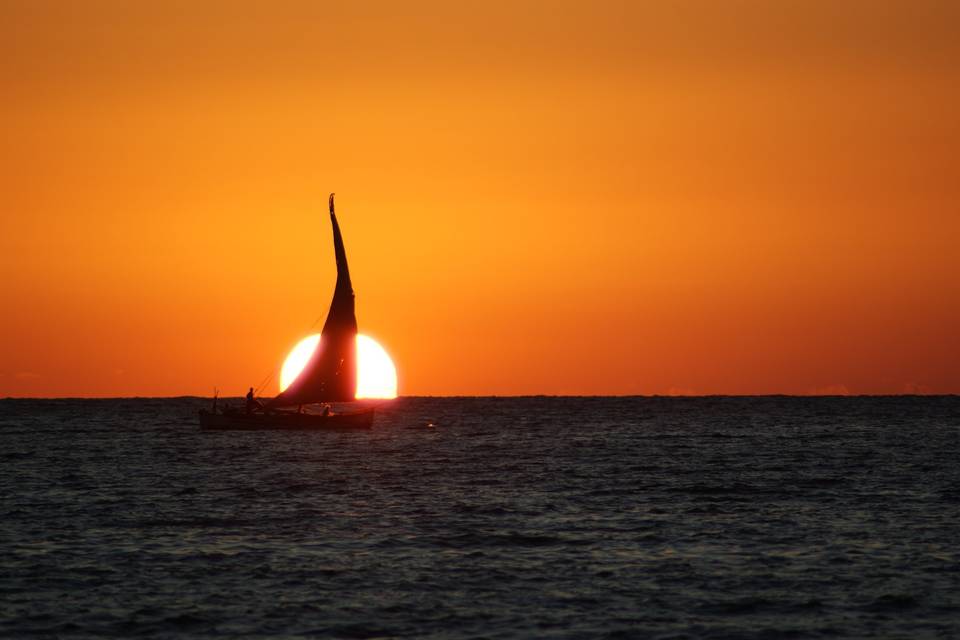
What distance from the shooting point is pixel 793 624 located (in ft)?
94.4

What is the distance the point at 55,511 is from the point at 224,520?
307 inches

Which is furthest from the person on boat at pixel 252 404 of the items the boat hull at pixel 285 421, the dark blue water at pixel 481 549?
the dark blue water at pixel 481 549

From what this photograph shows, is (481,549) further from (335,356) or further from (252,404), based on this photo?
(252,404)

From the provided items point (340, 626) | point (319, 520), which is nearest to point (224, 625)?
point (340, 626)

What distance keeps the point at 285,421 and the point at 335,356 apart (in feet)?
29.1

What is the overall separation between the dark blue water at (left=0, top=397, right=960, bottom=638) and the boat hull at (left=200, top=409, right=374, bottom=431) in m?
29.0

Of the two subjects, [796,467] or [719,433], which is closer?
[796,467]

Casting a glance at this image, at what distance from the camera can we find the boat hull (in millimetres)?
109688

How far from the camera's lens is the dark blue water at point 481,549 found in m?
29.3

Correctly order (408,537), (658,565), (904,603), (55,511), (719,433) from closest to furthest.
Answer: (904,603) → (658,565) → (408,537) → (55,511) → (719,433)

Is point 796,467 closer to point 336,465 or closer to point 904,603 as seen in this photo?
point 336,465

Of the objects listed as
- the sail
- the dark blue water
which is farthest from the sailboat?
the dark blue water

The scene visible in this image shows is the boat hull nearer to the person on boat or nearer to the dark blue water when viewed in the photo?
the person on boat

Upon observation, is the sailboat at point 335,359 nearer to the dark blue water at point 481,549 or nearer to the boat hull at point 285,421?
the boat hull at point 285,421
